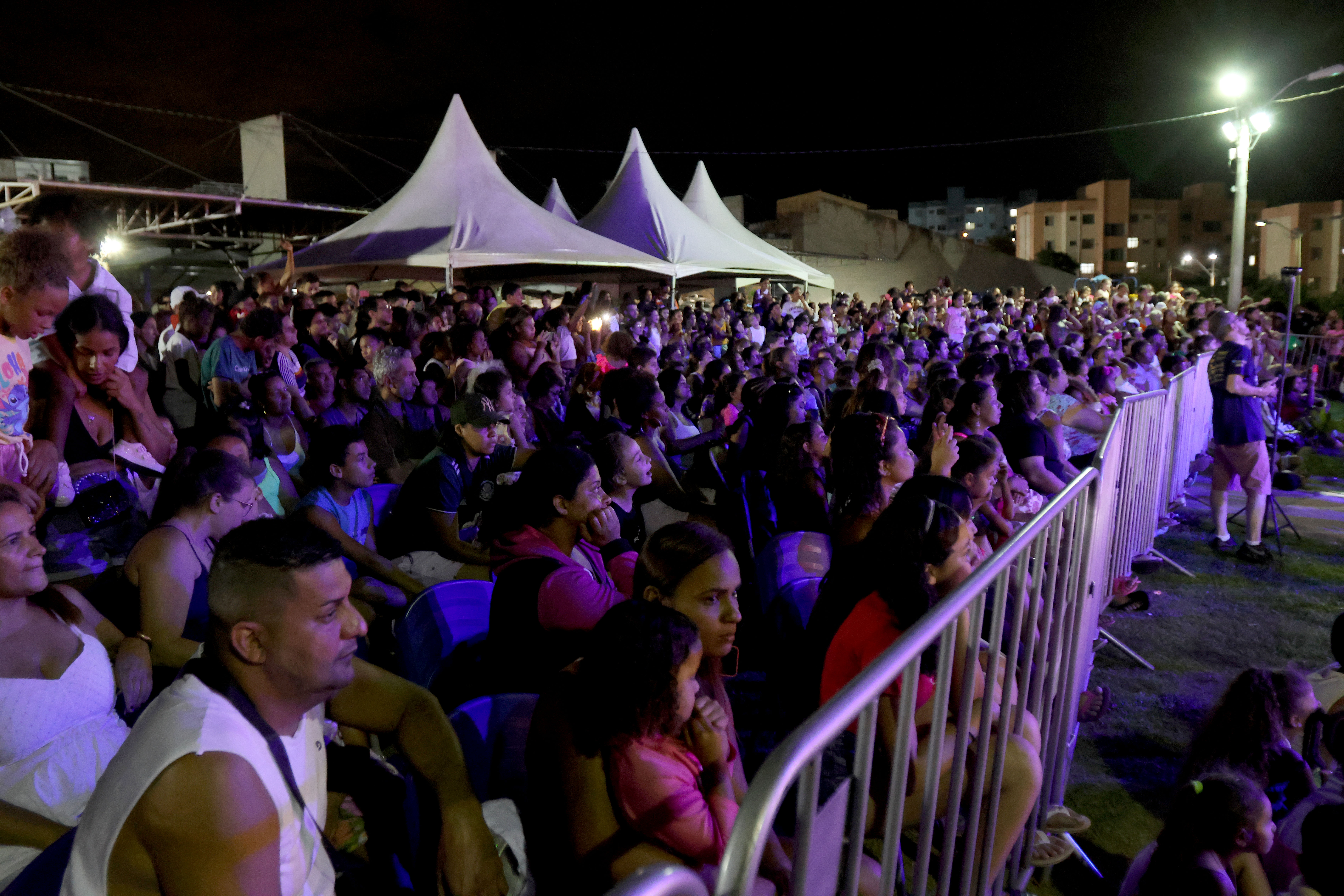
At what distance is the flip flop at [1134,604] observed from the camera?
16.6ft

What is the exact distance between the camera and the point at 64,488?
11.6 ft

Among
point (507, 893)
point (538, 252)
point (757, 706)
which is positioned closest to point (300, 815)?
point (507, 893)

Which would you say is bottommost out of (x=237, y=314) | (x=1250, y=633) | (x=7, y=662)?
(x=1250, y=633)

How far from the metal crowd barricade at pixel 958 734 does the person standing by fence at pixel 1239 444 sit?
418 cm

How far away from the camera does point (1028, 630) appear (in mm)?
2568

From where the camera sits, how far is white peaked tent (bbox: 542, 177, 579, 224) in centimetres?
1816

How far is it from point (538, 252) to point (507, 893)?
8.95 meters

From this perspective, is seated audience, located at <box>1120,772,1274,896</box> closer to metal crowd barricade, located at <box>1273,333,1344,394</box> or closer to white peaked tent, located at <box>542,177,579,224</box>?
metal crowd barricade, located at <box>1273,333,1344,394</box>

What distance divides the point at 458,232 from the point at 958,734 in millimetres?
9514

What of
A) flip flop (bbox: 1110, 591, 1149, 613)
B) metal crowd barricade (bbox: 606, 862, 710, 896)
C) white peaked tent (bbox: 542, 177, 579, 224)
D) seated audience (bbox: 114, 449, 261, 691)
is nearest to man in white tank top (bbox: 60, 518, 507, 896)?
metal crowd barricade (bbox: 606, 862, 710, 896)

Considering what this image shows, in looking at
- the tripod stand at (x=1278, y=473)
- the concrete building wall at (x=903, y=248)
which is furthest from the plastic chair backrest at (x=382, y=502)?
the concrete building wall at (x=903, y=248)

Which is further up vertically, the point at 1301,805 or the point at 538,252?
the point at 538,252

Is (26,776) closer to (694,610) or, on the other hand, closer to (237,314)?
(694,610)

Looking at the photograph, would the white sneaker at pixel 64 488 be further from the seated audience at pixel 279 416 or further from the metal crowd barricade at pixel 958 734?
the metal crowd barricade at pixel 958 734
